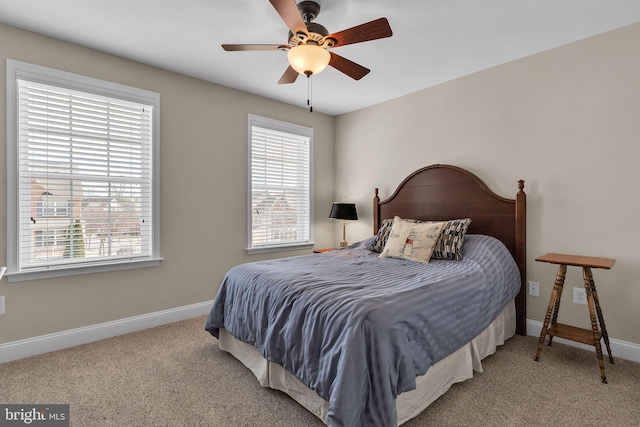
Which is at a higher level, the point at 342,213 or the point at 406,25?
the point at 406,25

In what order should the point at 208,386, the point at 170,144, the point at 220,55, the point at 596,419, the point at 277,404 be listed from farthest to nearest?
the point at 170,144 → the point at 220,55 → the point at 208,386 → the point at 277,404 → the point at 596,419

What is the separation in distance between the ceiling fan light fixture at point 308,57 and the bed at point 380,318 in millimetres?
1342

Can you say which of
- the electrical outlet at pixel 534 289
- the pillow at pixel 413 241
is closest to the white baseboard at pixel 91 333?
the pillow at pixel 413 241

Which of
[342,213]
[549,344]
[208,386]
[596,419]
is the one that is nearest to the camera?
[596,419]

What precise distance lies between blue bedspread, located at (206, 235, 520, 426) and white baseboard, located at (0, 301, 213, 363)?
36.6 inches

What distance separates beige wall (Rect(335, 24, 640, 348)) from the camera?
96.2 inches

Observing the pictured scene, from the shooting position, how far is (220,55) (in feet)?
9.46

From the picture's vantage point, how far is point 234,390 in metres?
2.04

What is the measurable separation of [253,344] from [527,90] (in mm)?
3082

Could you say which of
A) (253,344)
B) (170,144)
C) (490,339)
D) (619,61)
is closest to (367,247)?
(490,339)

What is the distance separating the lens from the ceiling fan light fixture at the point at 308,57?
201 centimetres

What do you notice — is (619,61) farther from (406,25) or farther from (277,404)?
(277,404)

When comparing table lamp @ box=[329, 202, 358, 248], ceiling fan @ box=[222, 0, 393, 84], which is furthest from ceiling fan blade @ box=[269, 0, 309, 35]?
table lamp @ box=[329, 202, 358, 248]

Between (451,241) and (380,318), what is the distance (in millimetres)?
1575
